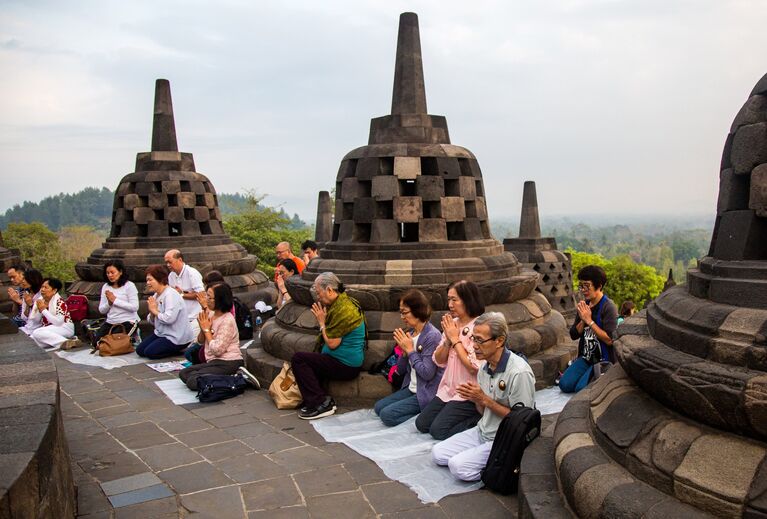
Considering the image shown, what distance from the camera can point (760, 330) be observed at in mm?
3199

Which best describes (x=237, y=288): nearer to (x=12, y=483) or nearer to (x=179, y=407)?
(x=179, y=407)

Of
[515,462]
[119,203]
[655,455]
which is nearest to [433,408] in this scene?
[515,462]

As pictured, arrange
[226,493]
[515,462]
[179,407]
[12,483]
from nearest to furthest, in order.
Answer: [12,483] < [515,462] < [226,493] < [179,407]

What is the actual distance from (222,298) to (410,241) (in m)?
2.37

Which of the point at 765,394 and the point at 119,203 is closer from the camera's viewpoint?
the point at 765,394

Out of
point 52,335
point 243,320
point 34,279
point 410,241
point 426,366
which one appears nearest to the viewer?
point 426,366

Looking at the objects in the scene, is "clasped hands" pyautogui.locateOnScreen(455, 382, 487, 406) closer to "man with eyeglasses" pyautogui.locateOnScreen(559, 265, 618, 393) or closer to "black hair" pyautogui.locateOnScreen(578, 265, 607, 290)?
"man with eyeglasses" pyautogui.locateOnScreen(559, 265, 618, 393)

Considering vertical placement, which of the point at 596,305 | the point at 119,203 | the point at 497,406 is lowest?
the point at 497,406

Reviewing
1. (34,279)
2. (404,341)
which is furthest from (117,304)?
(404,341)

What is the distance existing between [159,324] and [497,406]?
6331 mm

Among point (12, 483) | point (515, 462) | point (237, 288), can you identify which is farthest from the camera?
point (237, 288)

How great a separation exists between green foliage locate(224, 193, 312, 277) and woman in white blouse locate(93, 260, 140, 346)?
88.4 ft

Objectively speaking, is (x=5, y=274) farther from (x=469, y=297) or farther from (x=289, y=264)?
(x=469, y=297)

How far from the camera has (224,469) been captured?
203 inches
